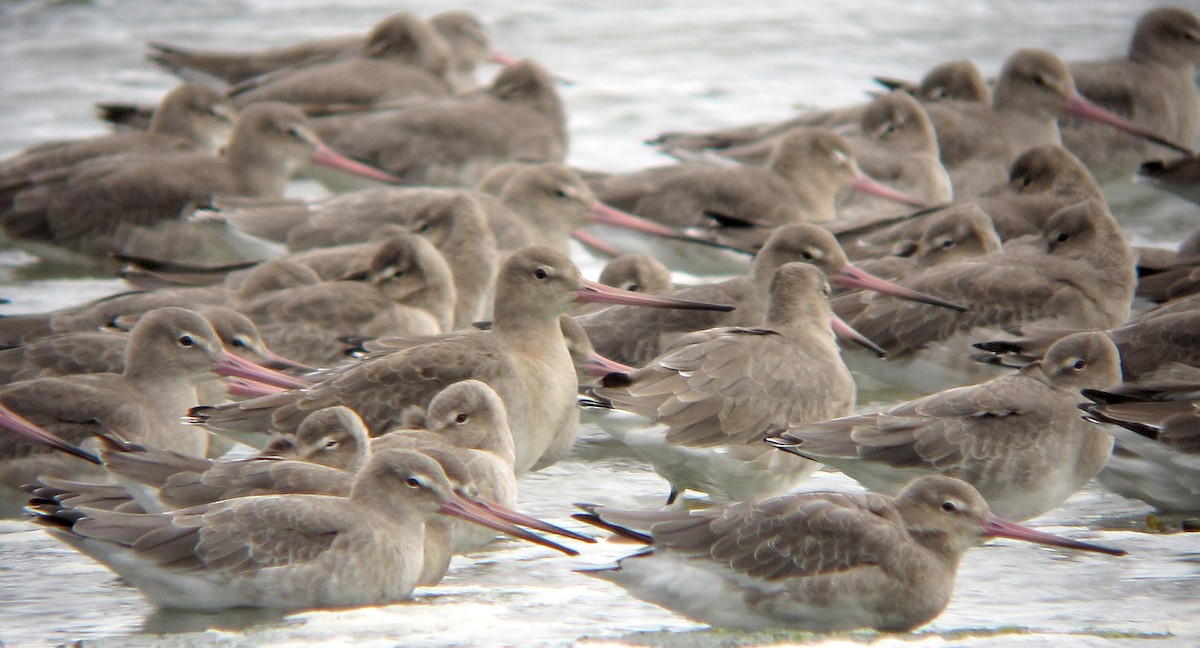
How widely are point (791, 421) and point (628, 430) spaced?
27.0 inches

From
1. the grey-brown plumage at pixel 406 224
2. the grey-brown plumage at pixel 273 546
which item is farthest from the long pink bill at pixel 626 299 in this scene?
the grey-brown plumage at pixel 273 546

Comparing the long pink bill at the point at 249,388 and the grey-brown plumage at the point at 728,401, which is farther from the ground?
the grey-brown plumage at the point at 728,401

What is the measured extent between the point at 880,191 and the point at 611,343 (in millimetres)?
3684

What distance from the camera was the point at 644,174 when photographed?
11.8 meters

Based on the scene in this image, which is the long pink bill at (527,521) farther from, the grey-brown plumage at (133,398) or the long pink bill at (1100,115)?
the long pink bill at (1100,115)

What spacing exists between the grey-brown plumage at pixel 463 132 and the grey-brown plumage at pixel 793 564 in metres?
7.82

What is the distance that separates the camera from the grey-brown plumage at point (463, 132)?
42.1ft

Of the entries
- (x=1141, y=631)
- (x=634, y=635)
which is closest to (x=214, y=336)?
(x=634, y=635)

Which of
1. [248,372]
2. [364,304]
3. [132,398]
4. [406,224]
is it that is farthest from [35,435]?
[406,224]

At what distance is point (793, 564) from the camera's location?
511 centimetres

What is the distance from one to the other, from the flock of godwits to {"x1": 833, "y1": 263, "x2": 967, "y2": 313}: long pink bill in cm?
2

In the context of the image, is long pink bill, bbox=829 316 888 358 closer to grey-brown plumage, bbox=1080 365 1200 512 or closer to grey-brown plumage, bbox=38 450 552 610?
grey-brown plumage, bbox=1080 365 1200 512

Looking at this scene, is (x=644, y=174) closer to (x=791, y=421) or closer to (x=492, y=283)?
(x=492, y=283)

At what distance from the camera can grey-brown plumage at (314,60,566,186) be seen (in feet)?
42.1
